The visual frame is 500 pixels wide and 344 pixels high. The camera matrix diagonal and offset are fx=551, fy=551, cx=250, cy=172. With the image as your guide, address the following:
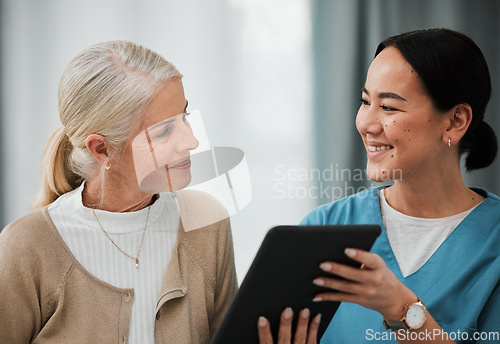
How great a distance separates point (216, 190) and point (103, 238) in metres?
0.23

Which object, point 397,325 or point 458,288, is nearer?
point 397,325

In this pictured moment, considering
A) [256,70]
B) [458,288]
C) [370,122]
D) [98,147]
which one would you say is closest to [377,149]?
[370,122]

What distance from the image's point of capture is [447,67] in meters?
1.02

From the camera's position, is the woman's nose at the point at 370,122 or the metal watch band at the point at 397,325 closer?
the metal watch band at the point at 397,325

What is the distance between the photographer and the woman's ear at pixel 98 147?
94 centimetres

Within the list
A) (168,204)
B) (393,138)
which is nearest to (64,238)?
(168,204)

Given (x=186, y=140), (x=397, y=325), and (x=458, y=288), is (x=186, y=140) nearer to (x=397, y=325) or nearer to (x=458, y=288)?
(x=397, y=325)

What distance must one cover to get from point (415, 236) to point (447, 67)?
0.34 m

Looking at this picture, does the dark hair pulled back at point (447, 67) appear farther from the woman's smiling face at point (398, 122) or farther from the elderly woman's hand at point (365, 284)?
the elderly woman's hand at point (365, 284)

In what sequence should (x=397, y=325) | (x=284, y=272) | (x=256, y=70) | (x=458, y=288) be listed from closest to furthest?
(x=284, y=272) → (x=397, y=325) → (x=458, y=288) → (x=256, y=70)

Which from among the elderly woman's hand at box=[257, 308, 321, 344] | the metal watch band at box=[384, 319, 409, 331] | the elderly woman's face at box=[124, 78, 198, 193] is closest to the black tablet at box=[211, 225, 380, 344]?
the elderly woman's hand at box=[257, 308, 321, 344]

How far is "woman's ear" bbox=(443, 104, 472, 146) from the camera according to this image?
1.06m

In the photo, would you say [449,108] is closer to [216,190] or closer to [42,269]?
[216,190]

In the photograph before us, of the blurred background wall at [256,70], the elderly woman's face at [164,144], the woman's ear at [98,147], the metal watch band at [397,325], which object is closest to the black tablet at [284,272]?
the metal watch band at [397,325]
